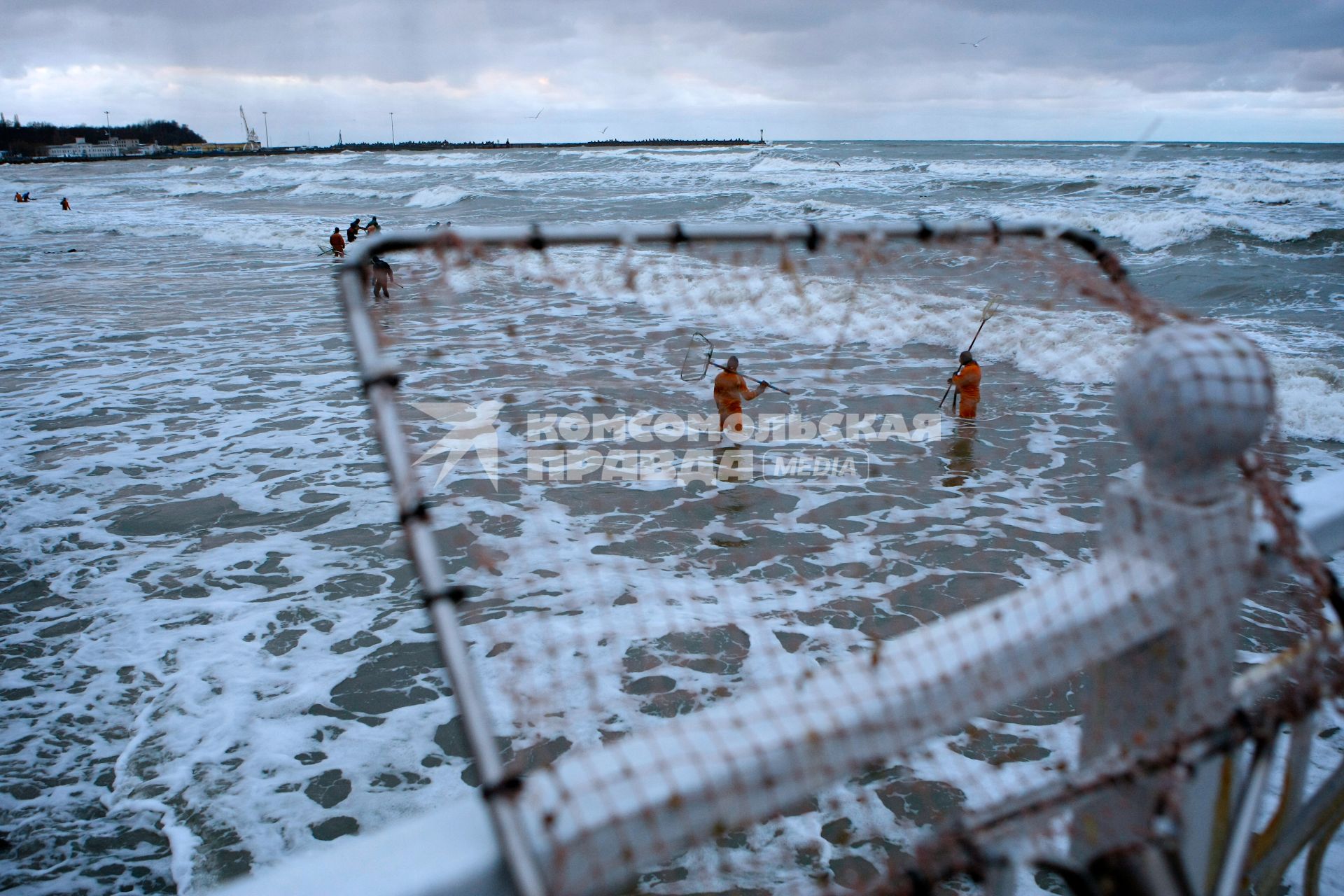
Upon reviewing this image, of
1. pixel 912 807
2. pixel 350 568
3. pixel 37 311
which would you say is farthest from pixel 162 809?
pixel 37 311

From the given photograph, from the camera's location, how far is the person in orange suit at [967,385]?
36.0 ft

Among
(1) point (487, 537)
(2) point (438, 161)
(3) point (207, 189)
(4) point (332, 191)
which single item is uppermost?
(2) point (438, 161)

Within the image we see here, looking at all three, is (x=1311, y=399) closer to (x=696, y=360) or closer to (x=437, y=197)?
(x=696, y=360)

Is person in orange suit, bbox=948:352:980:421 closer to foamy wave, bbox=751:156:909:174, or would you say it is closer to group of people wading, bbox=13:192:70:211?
foamy wave, bbox=751:156:909:174

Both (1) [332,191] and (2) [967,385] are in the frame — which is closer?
(2) [967,385]

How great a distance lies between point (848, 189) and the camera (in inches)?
1781

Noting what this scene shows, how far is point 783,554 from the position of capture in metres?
7.47

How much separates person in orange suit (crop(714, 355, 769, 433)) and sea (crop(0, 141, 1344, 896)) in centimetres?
62

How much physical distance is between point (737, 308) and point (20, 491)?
33.0 feet

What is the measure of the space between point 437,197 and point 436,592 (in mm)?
50337

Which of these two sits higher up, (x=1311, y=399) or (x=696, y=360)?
(x=696, y=360)

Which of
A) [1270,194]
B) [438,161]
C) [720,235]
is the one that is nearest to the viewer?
[720,235]

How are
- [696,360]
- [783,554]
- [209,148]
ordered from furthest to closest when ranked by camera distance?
[209,148] < [696,360] < [783,554]

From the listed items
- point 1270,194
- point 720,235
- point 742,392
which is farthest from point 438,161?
point 720,235
